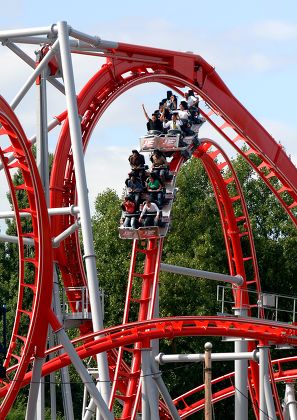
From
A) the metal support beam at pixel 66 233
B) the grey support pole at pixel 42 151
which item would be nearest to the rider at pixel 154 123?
the grey support pole at pixel 42 151

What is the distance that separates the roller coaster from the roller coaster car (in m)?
0.14

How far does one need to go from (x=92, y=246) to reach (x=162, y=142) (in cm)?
487

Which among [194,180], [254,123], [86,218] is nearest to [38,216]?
[86,218]

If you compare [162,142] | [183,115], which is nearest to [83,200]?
[162,142]

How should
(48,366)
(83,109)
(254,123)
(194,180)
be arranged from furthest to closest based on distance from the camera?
(194,180), (254,123), (83,109), (48,366)

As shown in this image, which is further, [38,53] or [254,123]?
[254,123]

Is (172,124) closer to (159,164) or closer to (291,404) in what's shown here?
(159,164)

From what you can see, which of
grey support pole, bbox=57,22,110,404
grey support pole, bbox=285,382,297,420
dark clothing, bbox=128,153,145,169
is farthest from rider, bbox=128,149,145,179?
grey support pole, bbox=285,382,297,420

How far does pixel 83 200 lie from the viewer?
22328mm

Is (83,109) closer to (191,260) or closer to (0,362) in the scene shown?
(0,362)

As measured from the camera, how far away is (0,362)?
19562 mm

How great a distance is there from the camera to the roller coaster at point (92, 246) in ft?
68.8

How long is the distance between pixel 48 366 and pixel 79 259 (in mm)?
3858

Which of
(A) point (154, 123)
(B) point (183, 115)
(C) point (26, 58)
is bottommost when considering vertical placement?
(A) point (154, 123)
